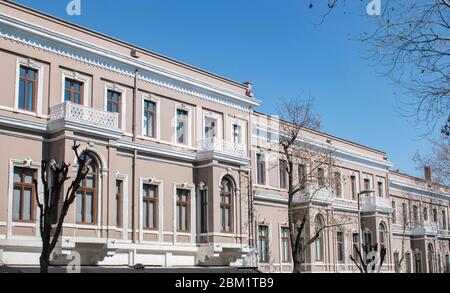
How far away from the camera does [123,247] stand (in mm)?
27031

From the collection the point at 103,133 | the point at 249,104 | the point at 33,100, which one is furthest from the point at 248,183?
the point at 33,100

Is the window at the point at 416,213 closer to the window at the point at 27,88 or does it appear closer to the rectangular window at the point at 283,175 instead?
the rectangular window at the point at 283,175

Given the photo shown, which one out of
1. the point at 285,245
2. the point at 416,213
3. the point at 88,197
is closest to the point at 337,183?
the point at 285,245

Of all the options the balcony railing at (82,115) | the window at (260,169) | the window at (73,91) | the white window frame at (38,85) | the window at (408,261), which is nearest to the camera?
the white window frame at (38,85)

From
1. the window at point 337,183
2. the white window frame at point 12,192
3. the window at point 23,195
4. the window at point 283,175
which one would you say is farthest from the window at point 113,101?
the window at point 337,183

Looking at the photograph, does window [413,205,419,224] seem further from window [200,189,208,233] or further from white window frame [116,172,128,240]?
white window frame [116,172,128,240]

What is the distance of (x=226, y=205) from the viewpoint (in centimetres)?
3228

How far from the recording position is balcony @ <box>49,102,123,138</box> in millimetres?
24797

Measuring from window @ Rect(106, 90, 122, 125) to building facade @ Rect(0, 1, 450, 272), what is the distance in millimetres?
53

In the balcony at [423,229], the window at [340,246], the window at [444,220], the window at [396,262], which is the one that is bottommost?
the window at [396,262]

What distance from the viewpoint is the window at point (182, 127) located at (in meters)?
31.8

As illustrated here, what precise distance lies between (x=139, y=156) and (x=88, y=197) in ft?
14.4

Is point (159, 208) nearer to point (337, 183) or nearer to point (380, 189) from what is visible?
point (337, 183)

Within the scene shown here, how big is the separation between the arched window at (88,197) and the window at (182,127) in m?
6.78
